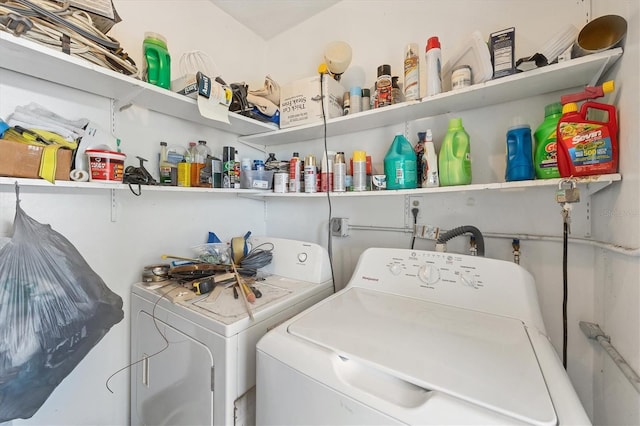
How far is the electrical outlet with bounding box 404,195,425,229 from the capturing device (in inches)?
58.3

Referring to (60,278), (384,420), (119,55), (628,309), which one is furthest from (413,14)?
(60,278)

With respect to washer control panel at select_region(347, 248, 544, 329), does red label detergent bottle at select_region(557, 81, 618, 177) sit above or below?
above

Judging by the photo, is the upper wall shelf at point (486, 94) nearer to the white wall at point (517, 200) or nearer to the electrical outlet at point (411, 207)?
the white wall at point (517, 200)

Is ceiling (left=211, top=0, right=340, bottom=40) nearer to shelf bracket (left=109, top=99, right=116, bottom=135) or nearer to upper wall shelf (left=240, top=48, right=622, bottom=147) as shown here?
upper wall shelf (left=240, top=48, right=622, bottom=147)

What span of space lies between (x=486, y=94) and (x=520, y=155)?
1.06 feet

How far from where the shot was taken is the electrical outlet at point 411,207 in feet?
4.86

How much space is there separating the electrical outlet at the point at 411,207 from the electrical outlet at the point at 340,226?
393 mm

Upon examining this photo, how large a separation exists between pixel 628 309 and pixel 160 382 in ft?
5.89

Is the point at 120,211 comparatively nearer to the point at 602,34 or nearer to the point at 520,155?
the point at 520,155

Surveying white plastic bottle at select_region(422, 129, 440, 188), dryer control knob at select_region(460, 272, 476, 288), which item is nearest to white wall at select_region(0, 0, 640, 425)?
white plastic bottle at select_region(422, 129, 440, 188)

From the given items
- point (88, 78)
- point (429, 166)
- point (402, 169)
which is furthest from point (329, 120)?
point (88, 78)

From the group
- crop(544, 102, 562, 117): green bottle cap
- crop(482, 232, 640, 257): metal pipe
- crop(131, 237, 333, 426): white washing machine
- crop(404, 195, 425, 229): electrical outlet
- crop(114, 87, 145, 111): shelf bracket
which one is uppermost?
crop(114, 87, 145, 111): shelf bracket

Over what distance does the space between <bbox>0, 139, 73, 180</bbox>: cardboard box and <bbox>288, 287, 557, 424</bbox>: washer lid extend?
1.10 meters

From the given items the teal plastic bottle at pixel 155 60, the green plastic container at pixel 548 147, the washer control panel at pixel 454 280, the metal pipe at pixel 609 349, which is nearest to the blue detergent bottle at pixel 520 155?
the green plastic container at pixel 548 147
